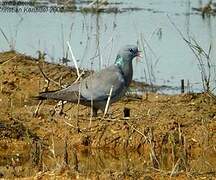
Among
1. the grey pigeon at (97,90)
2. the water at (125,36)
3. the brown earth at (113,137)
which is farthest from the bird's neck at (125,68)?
the water at (125,36)

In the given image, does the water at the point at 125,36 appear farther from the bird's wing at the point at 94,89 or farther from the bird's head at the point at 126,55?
the bird's wing at the point at 94,89

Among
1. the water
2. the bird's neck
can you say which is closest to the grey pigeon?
the bird's neck

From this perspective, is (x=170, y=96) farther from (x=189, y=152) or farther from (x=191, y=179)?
(x=191, y=179)

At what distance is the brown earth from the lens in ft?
26.3

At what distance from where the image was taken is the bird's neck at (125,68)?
9633 mm

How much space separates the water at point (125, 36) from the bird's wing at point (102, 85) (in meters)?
1.49

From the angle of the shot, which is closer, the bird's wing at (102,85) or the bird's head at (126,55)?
the bird's wing at (102,85)

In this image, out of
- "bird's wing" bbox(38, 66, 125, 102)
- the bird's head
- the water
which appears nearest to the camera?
"bird's wing" bbox(38, 66, 125, 102)

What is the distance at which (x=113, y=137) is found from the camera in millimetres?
9086

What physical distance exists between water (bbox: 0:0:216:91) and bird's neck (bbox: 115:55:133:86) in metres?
1.25

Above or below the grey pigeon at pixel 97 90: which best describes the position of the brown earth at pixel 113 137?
below

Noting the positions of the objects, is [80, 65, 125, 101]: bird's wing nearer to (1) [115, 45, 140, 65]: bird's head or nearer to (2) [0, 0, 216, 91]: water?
(1) [115, 45, 140, 65]: bird's head

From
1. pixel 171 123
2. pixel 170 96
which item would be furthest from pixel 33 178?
pixel 170 96

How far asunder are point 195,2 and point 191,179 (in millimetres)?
13144
